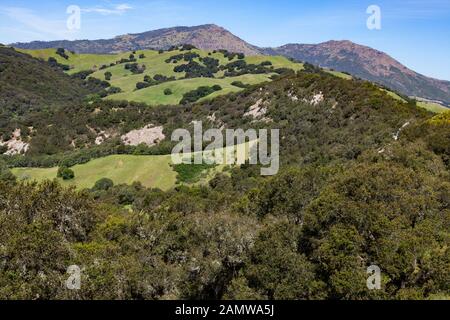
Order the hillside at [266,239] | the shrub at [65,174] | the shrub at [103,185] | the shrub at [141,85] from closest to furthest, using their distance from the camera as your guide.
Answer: the hillside at [266,239], the shrub at [103,185], the shrub at [65,174], the shrub at [141,85]

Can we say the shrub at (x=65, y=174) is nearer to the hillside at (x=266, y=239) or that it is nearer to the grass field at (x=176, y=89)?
the hillside at (x=266, y=239)

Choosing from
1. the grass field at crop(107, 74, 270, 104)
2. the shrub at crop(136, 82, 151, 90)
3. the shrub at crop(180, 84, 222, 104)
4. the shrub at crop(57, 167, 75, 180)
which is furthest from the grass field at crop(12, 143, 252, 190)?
the shrub at crop(136, 82, 151, 90)

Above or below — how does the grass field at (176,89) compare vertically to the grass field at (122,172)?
above

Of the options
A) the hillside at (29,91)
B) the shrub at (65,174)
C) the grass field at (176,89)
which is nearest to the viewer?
the shrub at (65,174)

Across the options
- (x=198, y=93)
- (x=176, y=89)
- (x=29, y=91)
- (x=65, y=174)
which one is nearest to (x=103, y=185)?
(x=65, y=174)

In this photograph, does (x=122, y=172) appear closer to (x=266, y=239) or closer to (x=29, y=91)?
(x=266, y=239)

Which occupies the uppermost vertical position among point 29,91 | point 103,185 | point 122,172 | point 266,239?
point 29,91

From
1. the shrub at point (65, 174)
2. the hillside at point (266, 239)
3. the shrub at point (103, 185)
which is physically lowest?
the shrub at point (103, 185)

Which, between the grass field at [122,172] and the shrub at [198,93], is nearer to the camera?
the grass field at [122,172]

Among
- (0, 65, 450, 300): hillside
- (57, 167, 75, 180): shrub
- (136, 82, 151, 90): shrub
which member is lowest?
(57, 167, 75, 180): shrub

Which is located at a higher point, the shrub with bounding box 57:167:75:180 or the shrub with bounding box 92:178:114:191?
the shrub with bounding box 57:167:75:180

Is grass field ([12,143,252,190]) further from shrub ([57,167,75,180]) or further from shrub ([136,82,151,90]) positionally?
shrub ([136,82,151,90])

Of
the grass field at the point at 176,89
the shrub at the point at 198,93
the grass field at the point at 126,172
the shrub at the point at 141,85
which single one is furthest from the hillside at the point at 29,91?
the grass field at the point at 126,172
